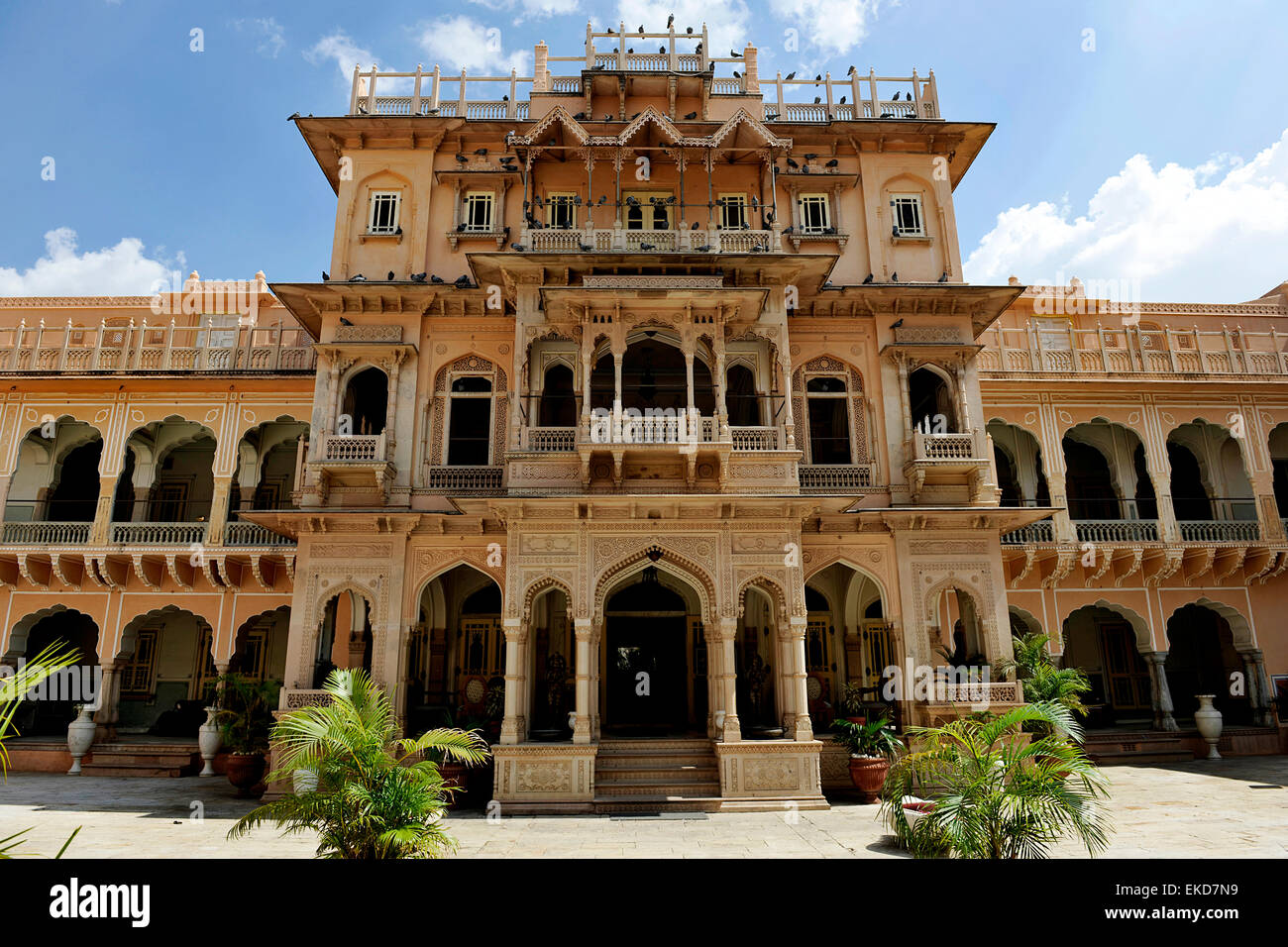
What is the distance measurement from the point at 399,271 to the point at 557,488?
7068 mm

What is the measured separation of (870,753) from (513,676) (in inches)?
269

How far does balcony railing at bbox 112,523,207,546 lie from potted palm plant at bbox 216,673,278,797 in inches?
233

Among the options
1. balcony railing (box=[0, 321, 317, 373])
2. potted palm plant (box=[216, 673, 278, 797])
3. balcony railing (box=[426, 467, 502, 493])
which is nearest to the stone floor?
potted palm plant (box=[216, 673, 278, 797])

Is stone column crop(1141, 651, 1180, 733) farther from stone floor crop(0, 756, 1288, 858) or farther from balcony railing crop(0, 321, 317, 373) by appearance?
balcony railing crop(0, 321, 317, 373)

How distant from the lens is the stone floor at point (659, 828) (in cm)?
975

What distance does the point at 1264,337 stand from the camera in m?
22.5

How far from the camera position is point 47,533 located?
19.5m

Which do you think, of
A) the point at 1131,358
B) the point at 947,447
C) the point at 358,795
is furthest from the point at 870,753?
the point at 1131,358

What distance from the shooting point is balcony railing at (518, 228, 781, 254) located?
16.3 m
